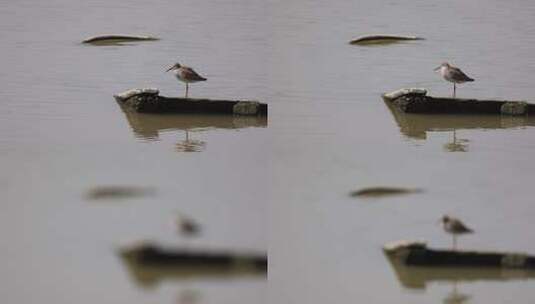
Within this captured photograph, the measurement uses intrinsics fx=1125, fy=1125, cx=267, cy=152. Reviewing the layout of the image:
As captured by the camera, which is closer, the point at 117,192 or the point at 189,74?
the point at 117,192

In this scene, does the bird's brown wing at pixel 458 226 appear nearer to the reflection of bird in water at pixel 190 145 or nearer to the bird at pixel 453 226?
the bird at pixel 453 226

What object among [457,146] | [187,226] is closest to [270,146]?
[457,146]

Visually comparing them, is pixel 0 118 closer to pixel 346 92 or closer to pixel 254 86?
pixel 254 86

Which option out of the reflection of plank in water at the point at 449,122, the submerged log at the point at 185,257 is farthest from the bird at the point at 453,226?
the reflection of plank in water at the point at 449,122

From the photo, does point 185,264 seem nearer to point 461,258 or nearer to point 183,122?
point 461,258

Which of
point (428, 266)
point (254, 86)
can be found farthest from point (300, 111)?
point (428, 266)

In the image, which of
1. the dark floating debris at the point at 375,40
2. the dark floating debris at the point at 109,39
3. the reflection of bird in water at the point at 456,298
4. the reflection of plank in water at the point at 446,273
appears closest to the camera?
the reflection of bird in water at the point at 456,298

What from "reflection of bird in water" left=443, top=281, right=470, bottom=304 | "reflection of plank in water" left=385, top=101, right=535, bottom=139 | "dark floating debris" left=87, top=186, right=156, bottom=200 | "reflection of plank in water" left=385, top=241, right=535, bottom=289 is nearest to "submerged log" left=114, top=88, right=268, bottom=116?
"reflection of plank in water" left=385, top=101, right=535, bottom=139
